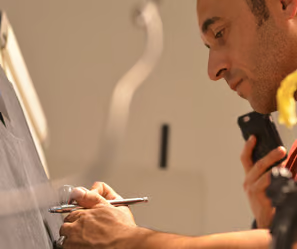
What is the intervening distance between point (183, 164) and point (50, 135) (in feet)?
1.75

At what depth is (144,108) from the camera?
178 cm

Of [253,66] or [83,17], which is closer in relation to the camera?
[253,66]

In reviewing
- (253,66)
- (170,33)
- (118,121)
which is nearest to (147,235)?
(118,121)

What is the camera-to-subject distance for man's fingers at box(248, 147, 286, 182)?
608 millimetres

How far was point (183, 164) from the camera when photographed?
183 cm

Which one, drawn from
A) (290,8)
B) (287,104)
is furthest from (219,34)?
(287,104)

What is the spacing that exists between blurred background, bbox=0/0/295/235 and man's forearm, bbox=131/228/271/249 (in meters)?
1.02

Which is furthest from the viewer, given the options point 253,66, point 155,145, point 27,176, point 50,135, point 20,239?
point 155,145

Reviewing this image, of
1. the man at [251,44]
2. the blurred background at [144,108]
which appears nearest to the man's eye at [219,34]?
the man at [251,44]

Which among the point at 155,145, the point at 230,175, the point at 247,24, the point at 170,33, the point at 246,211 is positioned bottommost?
the point at 246,211

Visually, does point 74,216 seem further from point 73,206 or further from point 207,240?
point 207,240

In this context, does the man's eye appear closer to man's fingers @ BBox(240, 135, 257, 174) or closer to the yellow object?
man's fingers @ BBox(240, 135, 257, 174)

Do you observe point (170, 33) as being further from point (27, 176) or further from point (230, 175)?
point (27, 176)

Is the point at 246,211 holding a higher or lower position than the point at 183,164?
lower
